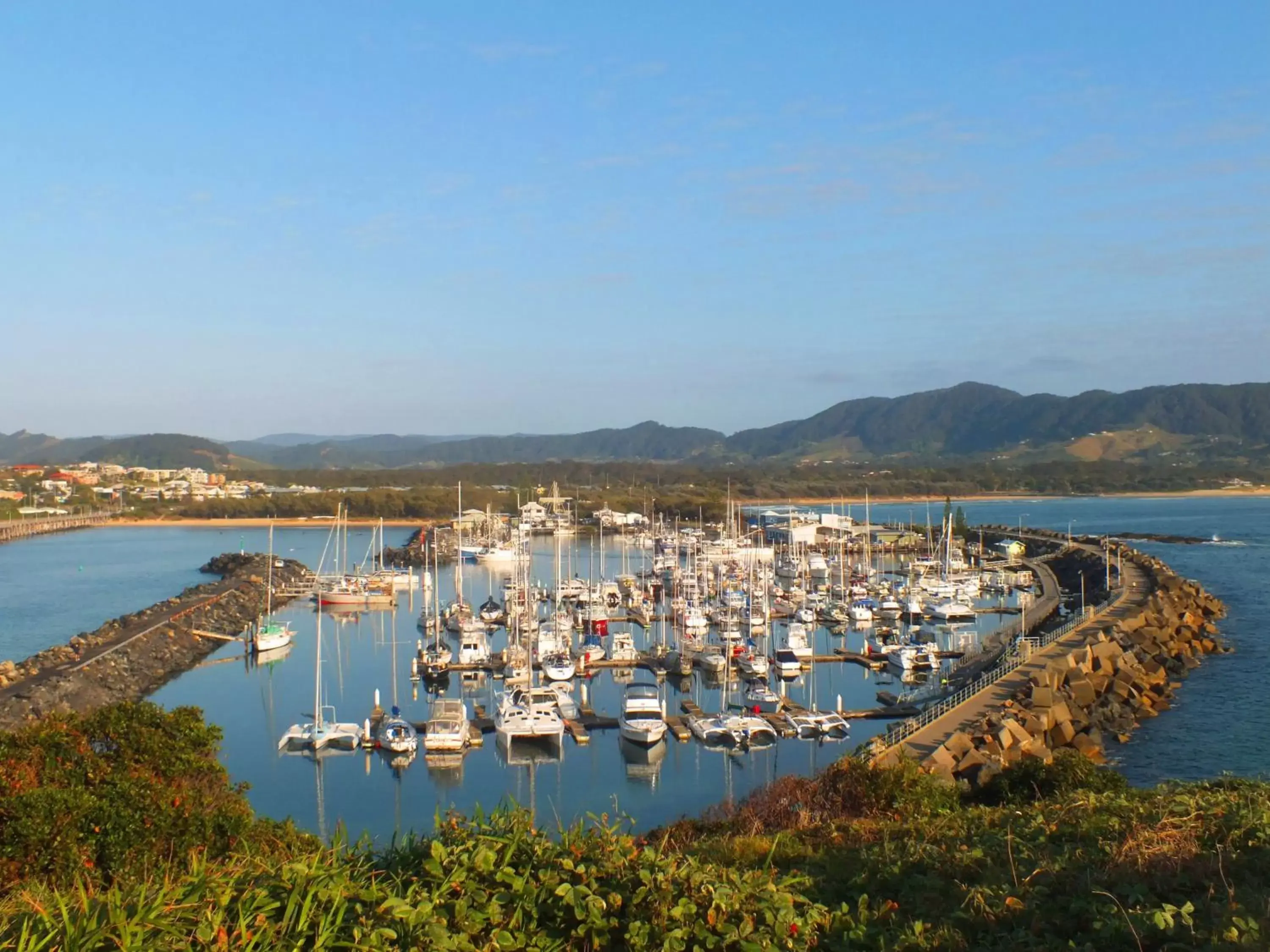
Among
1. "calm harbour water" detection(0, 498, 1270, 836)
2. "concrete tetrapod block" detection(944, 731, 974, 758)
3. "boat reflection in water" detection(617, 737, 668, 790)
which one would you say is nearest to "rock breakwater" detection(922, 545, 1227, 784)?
"concrete tetrapod block" detection(944, 731, 974, 758)

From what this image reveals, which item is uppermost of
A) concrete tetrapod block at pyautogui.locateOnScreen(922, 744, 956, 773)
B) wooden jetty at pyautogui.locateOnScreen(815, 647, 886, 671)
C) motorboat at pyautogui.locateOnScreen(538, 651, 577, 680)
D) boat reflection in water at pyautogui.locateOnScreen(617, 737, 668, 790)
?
concrete tetrapod block at pyautogui.locateOnScreen(922, 744, 956, 773)

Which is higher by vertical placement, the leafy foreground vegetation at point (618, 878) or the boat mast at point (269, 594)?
the leafy foreground vegetation at point (618, 878)

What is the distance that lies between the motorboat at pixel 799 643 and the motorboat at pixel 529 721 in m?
9.18

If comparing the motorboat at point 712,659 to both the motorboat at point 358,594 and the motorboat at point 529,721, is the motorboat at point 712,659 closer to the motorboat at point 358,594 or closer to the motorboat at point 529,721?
the motorboat at point 529,721

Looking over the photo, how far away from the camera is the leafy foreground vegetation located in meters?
3.60

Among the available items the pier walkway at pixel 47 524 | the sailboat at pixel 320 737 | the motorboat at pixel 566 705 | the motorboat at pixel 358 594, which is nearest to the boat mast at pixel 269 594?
the motorboat at pixel 358 594

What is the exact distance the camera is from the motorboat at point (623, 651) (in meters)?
28.4

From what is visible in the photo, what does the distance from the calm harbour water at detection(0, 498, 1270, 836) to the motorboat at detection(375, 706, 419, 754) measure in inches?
11.5

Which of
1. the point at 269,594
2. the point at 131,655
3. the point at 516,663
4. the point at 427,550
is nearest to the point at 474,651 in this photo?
the point at 516,663

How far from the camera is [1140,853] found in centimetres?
552

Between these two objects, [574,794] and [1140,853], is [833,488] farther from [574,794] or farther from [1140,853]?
[1140,853]

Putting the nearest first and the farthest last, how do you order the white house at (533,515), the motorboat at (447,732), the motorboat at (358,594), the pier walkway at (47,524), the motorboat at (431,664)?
the motorboat at (447,732)
the motorboat at (431,664)
the motorboat at (358,594)
the white house at (533,515)
the pier walkway at (47,524)

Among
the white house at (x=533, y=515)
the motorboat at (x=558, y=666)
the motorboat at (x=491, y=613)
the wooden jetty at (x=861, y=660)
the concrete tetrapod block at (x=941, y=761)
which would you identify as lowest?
the wooden jetty at (x=861, y=660)

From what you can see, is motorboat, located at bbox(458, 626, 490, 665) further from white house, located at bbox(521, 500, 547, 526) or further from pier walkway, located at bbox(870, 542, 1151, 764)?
white house, located at bbox(521, 500, 547, 526)
